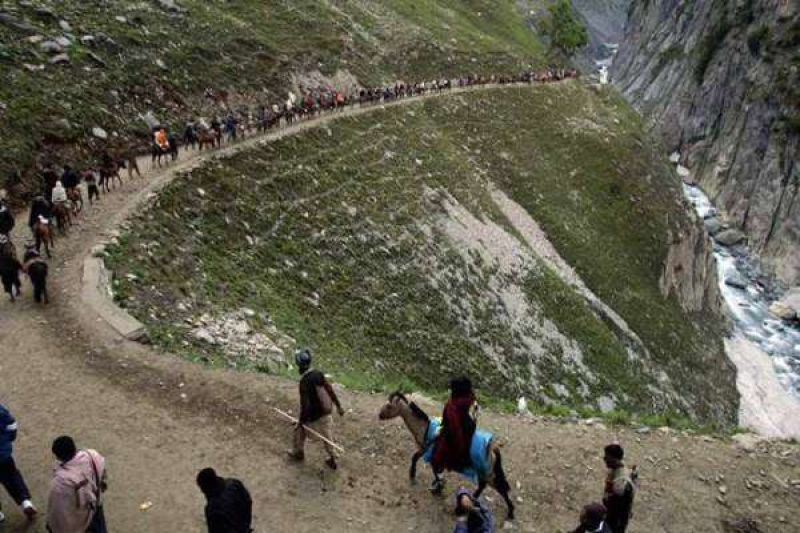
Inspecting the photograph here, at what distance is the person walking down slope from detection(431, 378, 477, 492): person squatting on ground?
28.4 feet

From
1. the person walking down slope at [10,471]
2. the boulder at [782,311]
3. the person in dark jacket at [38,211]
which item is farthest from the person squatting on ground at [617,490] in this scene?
the boulder at [782,311]

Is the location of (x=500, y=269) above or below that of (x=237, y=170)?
below

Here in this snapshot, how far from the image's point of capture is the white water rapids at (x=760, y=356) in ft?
180

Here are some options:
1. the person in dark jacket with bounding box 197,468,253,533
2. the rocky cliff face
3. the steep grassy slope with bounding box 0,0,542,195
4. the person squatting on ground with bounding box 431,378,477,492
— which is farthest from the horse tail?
the rocky cliff face

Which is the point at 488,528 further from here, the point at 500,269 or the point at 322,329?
the point at 500,269

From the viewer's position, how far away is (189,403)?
18.7 metres

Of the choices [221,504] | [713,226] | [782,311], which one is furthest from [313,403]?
[713,226]

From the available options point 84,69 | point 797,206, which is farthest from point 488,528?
point 797,206

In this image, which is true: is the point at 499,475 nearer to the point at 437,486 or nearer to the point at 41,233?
the point at 437,486

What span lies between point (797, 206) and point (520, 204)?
4850 cm

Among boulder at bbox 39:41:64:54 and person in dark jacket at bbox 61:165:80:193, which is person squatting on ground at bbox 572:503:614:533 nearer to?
person in dark jacket at bbox 61:165:80:193

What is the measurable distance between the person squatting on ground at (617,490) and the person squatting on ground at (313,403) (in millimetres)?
6272

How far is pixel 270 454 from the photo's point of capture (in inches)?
663

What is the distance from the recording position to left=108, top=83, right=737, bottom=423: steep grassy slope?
31047 millimetres
